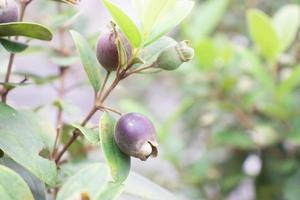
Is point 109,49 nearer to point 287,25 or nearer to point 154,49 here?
point 154,49

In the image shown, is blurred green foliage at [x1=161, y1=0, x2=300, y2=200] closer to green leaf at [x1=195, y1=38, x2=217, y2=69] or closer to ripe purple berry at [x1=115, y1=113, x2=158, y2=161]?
green leaf at [x1=195, y1=38, x2=217, y2=69]

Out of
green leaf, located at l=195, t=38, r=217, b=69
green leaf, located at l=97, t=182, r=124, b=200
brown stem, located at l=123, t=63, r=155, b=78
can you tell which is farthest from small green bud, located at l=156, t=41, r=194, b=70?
green leaf, located at l=195, t=38, r=217, b=69

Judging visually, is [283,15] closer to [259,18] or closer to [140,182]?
[259,18]

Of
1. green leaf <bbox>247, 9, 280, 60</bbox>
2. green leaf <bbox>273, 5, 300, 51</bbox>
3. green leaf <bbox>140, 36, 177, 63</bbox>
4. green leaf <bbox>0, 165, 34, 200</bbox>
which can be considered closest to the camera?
green leaf <bbox>0, 165, 34, 200</bbox>

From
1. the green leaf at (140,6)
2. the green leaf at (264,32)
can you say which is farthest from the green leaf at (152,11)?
the green leaf at (264,32)

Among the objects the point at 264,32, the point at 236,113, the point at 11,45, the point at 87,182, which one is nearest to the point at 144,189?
the point at 87,182

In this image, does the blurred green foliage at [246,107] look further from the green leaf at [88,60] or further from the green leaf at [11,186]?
the green leaf at [11,186]

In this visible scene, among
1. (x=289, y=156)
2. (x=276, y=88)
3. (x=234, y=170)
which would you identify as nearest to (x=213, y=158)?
(x=234, y=170)
